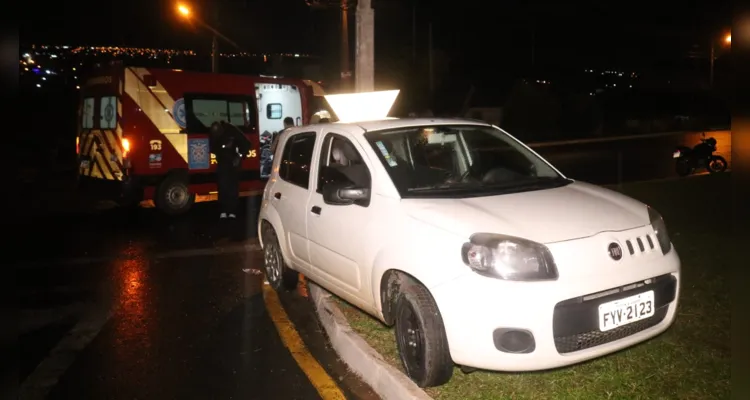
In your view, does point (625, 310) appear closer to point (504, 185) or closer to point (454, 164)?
point (504, 185)

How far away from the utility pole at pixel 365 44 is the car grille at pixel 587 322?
6.21 meters

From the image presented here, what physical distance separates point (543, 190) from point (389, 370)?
1689 millimetres

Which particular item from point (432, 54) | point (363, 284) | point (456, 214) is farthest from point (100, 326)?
point (432, 54)

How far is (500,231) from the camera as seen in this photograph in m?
3.76

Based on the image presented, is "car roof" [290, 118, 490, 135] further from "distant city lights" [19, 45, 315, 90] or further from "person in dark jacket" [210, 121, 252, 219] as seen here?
"distant city lights" [19, 45, 315, 90]

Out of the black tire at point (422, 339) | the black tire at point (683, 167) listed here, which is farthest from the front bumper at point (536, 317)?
the black tire at point (683, 167)

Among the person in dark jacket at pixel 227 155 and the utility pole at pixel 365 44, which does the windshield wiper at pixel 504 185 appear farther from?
the person in dark jacket at pixel 227 155

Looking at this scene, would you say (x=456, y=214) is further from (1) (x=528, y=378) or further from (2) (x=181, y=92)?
(2) (x=181, y=92)

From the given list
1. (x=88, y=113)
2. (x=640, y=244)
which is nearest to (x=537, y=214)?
(x=640, y=244)

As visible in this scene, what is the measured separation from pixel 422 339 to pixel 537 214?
1054mm

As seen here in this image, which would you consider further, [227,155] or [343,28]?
[343,28]

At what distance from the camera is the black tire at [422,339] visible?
3875 mm

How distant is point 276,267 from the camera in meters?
6.66

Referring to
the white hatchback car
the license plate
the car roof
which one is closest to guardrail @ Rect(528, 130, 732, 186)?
the car roof
